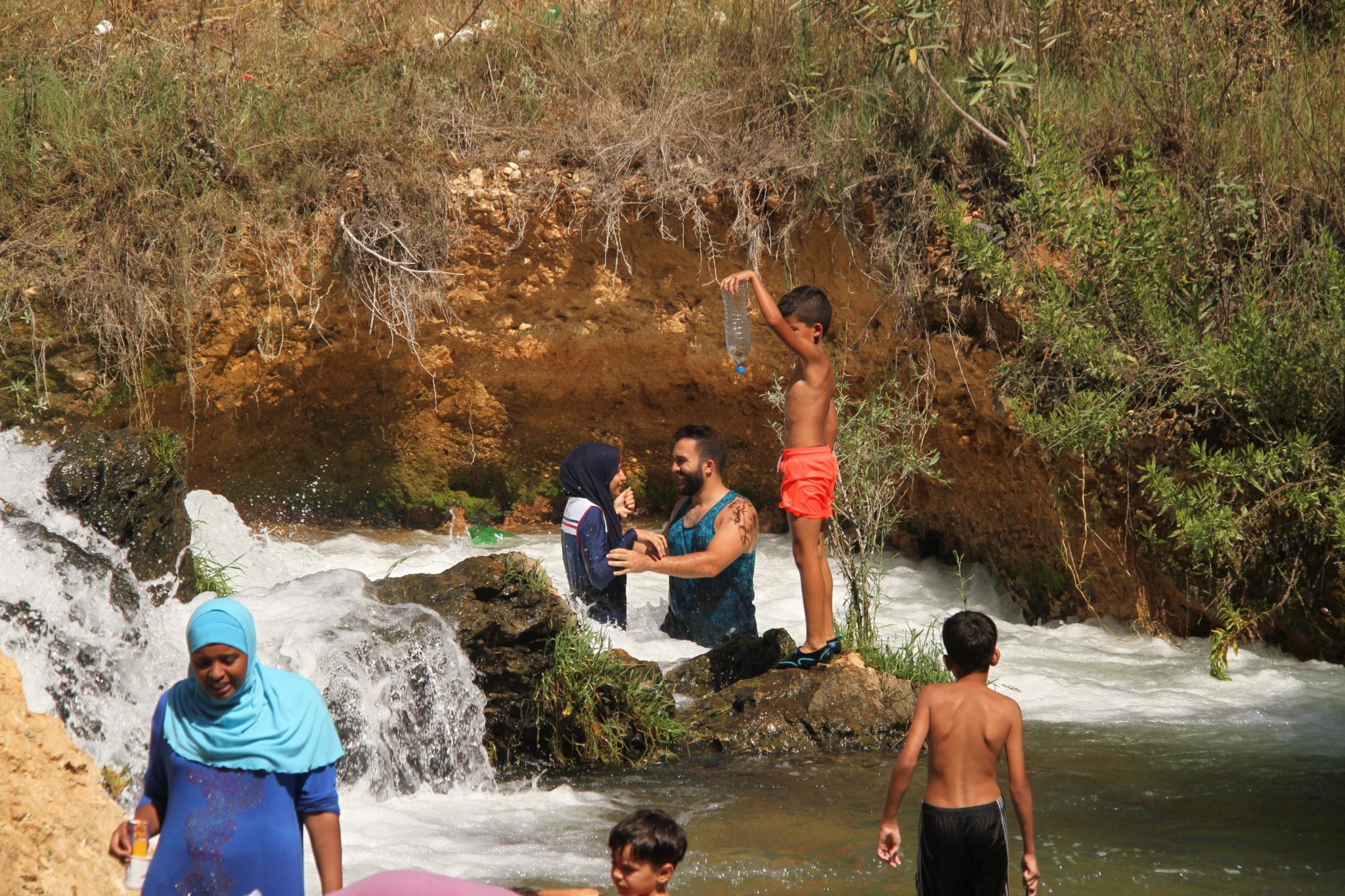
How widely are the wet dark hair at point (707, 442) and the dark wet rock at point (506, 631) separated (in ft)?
3.38

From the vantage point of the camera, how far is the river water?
450 cm

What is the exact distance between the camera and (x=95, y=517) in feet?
20.0

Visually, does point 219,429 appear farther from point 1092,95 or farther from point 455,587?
point 1092,95

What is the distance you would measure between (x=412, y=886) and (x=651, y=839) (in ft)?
2.63

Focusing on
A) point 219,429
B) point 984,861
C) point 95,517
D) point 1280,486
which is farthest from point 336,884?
point 219,429

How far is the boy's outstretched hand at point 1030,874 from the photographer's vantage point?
355 centimetres

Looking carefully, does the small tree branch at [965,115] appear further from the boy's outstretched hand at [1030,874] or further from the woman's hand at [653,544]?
the boy's outstretched hand at [1030,874]

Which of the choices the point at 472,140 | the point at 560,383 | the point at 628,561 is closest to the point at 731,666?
the point at 628,561

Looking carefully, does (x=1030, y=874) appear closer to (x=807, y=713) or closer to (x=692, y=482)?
→ (x=807, y=713)

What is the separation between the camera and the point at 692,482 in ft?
21.0

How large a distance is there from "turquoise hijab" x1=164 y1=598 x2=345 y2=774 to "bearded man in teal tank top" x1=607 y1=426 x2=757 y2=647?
2.87 metres

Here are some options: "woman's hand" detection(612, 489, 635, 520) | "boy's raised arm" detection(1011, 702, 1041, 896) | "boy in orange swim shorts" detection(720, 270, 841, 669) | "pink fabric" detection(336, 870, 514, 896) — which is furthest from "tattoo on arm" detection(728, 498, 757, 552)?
"pink fabric" detection(336, 870, 514, 896)

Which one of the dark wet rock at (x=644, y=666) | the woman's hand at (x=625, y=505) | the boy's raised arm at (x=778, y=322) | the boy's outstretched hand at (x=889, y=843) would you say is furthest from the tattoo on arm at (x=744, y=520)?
the boy's outstretched hand at (x=889, y=843)

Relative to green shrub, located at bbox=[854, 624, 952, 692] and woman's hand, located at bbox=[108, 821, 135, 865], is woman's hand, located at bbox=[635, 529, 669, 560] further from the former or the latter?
woman's hand, located at bbox=[108, 821, 135, 865]
